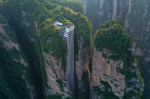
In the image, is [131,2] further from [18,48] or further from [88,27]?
[18,48]

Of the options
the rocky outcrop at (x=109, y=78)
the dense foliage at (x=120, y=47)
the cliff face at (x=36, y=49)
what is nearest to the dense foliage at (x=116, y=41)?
the dense foliage at (x=120, y=47)

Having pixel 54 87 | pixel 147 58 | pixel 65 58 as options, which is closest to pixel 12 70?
pixel 54 87

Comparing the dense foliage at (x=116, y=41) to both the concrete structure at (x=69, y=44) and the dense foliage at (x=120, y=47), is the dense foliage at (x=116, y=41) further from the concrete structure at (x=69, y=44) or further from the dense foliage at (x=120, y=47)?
the concrete structure at (x=69, y=44)

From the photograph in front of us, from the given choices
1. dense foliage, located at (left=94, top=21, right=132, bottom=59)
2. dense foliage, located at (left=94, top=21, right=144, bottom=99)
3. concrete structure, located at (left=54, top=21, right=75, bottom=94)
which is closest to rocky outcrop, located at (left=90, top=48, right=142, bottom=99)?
dense foliage, located at (left=94, top=21, right=144, bottom=99)

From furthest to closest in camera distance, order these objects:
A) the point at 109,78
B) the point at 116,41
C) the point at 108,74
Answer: the point at 109,78, the point at 108,74, the point at 116,41

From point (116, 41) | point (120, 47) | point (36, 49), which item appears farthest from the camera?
point (36, 49)

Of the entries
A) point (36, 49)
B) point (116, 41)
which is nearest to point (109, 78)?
point (116, 41)

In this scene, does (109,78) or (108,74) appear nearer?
(108,74)

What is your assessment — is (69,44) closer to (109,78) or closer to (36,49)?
(109,78)

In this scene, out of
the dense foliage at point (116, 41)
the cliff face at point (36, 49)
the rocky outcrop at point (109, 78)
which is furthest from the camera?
the cliff face at point (36, 49)
